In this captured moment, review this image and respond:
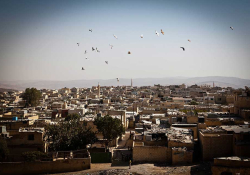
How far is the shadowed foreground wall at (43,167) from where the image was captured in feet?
66.4

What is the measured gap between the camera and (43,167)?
66.6 feet

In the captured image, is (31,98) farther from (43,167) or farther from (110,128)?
(43,167)

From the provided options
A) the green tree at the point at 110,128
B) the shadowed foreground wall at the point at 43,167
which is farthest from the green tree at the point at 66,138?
the shadowed foreground wall at the point at 43,167

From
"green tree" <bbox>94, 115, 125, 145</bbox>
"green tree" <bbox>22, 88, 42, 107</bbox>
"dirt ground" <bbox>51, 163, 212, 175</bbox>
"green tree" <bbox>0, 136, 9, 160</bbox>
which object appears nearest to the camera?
"dirt ground" <bbox>51, 163, 212, 175</bbox>

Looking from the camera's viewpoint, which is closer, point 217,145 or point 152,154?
point 217,145

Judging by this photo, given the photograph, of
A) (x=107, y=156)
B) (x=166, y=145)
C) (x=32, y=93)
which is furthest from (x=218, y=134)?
(x=32, y=93)

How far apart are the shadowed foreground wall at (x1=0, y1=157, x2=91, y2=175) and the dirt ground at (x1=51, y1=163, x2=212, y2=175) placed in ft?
1.55

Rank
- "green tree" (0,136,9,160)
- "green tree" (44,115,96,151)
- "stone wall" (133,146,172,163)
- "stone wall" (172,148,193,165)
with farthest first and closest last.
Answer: "green tree" (44,115,96,151)
"green tree" (0,136,9,160)
"stone wall" (133,146,172,163)
"stone wall" (172,148,193,165)

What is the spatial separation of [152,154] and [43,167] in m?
6.92

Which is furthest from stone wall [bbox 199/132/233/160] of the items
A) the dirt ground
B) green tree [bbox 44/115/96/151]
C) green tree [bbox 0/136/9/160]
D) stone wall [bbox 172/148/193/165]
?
green tree [bbox 0/136/9/160]

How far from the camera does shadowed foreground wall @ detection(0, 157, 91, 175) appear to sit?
2025cm

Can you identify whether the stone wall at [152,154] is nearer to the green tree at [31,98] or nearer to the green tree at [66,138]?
the green tree at [66,138]

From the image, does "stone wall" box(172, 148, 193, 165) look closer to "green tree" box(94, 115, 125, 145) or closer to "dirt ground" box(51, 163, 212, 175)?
"dirt ground" box(51, 163, 212, 175)

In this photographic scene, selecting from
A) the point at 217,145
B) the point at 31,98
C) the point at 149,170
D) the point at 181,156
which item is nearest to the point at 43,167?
the point at 149,170
